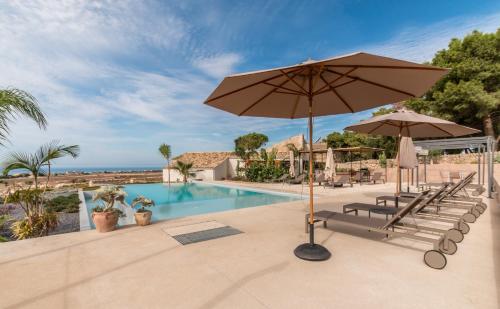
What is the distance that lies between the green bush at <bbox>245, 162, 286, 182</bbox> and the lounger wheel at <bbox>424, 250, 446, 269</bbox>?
1602 cm

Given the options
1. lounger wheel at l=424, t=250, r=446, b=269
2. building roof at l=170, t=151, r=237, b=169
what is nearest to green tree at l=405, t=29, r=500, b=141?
building roof at l=170, t=151, r=237, b=169

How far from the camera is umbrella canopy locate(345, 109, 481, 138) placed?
615 centimetres

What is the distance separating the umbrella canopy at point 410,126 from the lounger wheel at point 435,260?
361 centimetres

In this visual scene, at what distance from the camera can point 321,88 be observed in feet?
12.3

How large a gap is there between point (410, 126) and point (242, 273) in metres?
7.44

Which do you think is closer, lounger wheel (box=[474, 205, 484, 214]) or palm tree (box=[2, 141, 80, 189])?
palm tree (box=[2, 141, 80, 189])

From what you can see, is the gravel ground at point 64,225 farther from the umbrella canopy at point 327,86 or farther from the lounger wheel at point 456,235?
the lounger wheel at point 456,235

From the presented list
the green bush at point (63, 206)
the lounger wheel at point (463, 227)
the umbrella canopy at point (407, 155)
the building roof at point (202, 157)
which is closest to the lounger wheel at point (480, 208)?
the umbrella canopy at point (407, 155)

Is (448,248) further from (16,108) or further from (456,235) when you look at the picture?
(16,108)

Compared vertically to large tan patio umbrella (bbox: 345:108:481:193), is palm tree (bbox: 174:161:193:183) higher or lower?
lower

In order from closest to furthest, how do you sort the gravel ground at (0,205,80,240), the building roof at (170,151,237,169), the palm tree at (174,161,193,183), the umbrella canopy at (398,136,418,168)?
1. the gravel ground at (0,205,80,240)
2. the umbrella canopy at (398,136,418,168)
3. the palm tree at (174,161,193,183)
4. the building roof at (170,151,237,169)

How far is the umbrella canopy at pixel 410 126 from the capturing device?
242 inches

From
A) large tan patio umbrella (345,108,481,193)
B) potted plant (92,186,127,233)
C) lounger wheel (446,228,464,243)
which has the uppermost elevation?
large tan patio umbrella (345,108,481,193)

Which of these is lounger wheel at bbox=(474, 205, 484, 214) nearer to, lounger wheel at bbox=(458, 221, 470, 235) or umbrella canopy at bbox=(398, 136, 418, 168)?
umbrella canopy at bbox=(398, 136, 418, 168)
